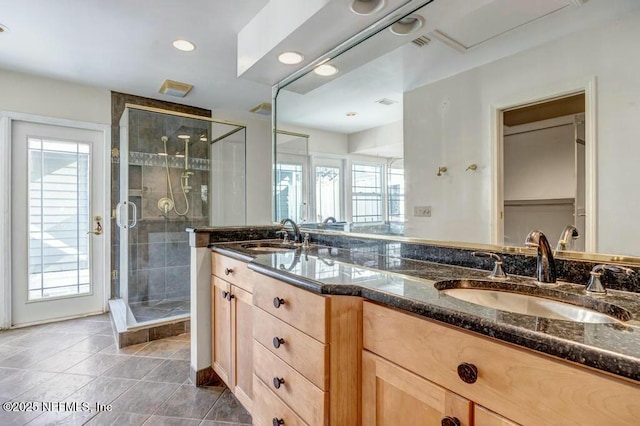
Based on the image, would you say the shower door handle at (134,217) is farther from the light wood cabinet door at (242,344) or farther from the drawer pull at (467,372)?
the drawer pull at (467,372)

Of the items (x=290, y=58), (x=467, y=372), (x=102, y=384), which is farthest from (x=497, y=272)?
(x=102, y=384)

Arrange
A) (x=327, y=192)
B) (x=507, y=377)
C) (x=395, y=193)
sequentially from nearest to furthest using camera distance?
1. (x=507, y=377)
2. (x=395, y=193)
3. (x=327, y=192)

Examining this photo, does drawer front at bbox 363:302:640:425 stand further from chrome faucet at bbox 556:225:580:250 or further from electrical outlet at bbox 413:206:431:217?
electrical outlet at bbox 413:206:431:217

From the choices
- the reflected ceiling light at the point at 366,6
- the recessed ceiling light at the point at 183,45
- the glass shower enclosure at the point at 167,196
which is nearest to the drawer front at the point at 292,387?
the reflected ceiling light at the point at 366,6

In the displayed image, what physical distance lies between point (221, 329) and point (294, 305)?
Answer: 3.20 ft

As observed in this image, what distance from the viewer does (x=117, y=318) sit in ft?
9.43

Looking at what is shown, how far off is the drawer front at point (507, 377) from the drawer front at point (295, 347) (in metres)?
0.22

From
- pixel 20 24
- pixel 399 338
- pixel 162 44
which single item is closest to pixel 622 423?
pixel 399 338

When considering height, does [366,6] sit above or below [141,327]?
above

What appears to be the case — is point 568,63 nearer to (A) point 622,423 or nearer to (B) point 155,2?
(A) point 622,423

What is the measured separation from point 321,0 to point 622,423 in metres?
1.69

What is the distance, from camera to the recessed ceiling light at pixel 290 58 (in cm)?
190

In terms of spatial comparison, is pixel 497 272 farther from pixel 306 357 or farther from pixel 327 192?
pixel 327 192

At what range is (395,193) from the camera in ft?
5.71
